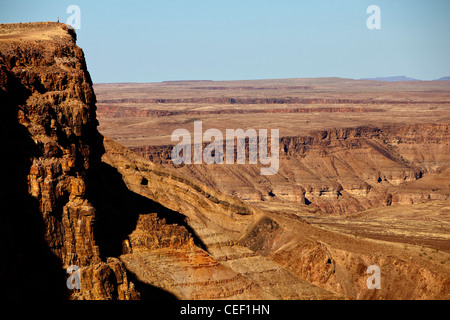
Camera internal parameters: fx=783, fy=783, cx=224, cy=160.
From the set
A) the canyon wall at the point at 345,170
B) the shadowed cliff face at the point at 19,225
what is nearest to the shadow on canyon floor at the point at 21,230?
the shadowed cliff face at the point at 19,225

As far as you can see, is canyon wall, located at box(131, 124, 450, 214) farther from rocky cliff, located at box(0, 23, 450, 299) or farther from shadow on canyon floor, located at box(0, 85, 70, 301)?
shadow on canyon floor, located at box(0, 85, 70, 301)

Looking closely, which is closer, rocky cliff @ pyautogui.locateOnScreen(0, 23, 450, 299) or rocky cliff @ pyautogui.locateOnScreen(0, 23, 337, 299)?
rocky cliff @ pyautogui.locateOnScreen(0, 23, 337, 299)

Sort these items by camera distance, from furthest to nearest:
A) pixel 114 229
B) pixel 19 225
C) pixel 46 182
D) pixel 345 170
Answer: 1. pixel 345 170
2. pixel 114 229
3. pixel 46 182
4. pixel 19 225

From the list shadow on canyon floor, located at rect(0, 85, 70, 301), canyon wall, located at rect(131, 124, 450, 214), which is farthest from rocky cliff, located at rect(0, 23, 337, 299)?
canyon wall, located at rect(131, 124, 450, 214)

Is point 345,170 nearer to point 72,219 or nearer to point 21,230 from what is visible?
point 72,219

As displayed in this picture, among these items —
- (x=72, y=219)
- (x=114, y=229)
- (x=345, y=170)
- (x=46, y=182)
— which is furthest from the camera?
(x=345, y=170)

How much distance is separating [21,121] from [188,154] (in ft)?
372

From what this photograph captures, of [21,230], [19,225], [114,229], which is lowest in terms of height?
[114,229]

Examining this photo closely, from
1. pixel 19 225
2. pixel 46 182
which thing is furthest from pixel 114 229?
pixel 19 225

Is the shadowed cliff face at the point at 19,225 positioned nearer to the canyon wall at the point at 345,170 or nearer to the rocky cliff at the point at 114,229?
the rocky cliff at the point at 114,229

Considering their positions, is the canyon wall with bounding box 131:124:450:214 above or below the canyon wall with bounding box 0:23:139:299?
below

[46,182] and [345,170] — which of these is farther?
[345,170]

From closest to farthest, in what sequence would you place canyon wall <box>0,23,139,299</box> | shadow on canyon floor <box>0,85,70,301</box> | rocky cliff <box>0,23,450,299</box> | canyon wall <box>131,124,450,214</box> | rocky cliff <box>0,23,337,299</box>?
shadow on canyon floor <box>0,85,70,301</box> < canyon wall <box>0,23,139,299</box> < rocky cliff <box>0,23,337,299</box> < rocky cliff <box>0,23,450,299</box> < canyon wall <box>131,124,450,214</box>

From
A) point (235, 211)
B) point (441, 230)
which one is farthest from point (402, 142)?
point (235, 211)
